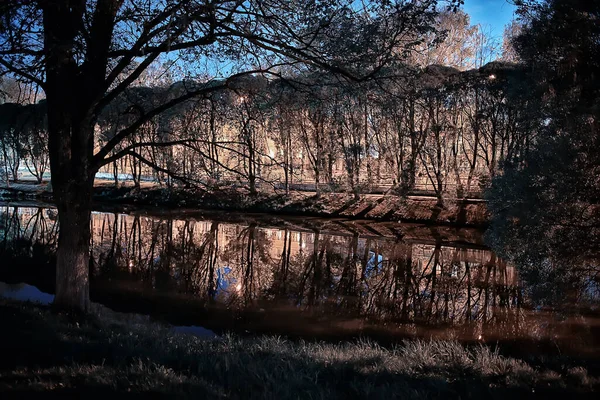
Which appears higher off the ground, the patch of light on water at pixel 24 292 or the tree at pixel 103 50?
the tree at pixel 103 50

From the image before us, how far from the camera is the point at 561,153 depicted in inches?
376

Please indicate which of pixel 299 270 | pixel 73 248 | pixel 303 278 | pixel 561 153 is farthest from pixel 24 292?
pixel 561 153

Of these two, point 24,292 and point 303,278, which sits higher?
point 24,292

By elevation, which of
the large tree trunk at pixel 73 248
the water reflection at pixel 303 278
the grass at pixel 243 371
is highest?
the large tree trunk at pixel 73 248

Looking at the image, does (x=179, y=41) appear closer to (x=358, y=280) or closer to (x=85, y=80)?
(x=85, y=80)

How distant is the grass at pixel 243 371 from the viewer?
Answer: 3979 mm

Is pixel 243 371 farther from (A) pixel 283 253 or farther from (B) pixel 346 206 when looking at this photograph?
(B) pixel 346 206

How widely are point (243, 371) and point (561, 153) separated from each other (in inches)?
320

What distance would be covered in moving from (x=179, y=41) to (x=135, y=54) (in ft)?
3.82

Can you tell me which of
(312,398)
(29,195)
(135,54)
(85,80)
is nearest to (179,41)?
(135,54)

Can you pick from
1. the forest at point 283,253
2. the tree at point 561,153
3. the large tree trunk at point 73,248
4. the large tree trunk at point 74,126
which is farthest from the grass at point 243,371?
the tree at point 561,153

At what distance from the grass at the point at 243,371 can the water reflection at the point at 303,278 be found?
4.22m

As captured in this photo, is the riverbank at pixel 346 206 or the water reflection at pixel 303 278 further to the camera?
the riverbank at pixel 346 206

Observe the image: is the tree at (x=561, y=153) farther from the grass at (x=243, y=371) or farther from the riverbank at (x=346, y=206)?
the riverbank at (x=346, y=206)
